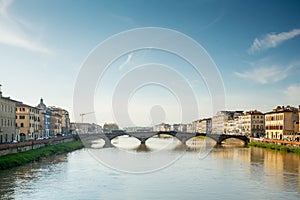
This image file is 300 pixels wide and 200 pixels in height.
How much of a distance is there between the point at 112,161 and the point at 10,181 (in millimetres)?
13506

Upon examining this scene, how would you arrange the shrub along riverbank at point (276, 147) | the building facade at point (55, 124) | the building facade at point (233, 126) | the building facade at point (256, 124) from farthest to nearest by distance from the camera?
the building facade at point (233, 126) → the building facade at point (256, 124) → the building facade at point (55, 124) → the shrub along riverbank at point (276, 147)

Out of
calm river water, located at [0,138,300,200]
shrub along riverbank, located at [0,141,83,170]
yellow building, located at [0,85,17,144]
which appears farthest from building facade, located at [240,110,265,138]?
yellow building, located at [0,85,17,144]

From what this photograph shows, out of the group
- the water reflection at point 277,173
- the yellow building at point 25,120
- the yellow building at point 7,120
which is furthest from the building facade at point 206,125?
the water reflection at point 277,173

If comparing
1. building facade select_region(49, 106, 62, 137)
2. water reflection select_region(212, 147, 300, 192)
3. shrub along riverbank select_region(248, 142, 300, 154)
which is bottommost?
water reflection select_region(212, 147, 300, 192)

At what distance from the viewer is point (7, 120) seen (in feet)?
139

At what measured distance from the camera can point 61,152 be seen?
45.7 m

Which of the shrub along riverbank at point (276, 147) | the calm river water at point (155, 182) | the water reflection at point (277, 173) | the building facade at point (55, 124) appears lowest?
the calm river water at point (155, 182)

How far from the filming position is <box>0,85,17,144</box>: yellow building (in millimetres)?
40344

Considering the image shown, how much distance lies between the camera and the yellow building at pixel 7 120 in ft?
132

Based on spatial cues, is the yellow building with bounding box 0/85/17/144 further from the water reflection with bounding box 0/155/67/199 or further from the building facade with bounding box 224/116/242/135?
the building facade with bounding box 224/116/242/135

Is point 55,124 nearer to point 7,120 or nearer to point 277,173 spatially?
point 7,120

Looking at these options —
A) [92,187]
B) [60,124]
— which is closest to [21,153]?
[92,187]

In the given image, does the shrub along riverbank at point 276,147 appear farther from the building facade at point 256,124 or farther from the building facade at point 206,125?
the building facade at point 206,125

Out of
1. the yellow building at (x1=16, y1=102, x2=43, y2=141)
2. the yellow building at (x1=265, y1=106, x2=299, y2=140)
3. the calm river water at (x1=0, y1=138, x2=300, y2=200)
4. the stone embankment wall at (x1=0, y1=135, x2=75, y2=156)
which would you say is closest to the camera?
the calm river water at (x1=0, y1=138, x2=300, y2=200)
